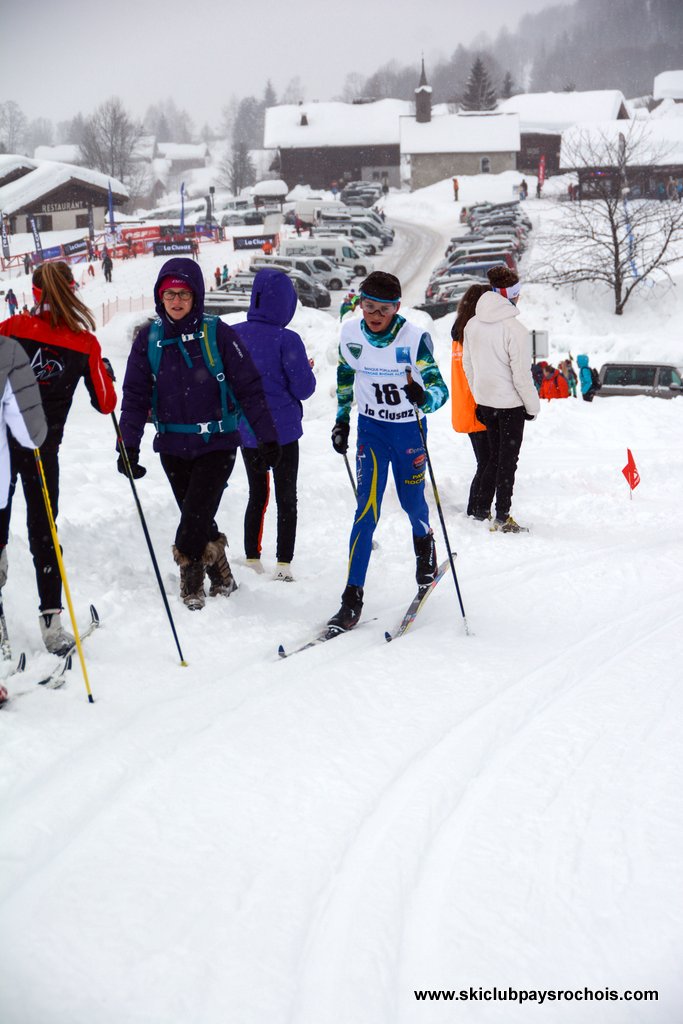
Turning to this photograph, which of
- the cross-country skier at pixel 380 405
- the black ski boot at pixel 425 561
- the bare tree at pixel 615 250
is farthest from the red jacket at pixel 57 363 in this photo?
the bare tree at pixel 615 250

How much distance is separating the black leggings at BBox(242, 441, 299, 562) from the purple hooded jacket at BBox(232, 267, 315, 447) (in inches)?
7.8

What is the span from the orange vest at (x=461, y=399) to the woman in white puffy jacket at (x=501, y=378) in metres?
0.12

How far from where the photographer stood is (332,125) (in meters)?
76.4

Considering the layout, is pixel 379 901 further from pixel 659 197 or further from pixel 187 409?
pixel 659 197

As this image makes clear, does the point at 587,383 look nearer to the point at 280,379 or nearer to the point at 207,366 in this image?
the point at 280,379

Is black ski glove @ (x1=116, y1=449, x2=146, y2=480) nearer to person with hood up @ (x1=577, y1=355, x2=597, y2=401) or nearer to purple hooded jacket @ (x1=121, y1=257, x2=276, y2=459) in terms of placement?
purple hooded jacket @ (x1=121, y1=257, x2=276, y2=459)

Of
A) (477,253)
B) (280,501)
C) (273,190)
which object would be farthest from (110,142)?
(280,501)

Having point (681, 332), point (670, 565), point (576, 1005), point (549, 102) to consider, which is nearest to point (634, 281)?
point (681, 332)

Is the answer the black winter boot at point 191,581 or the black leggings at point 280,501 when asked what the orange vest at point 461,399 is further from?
the black winter boot at point 191,581

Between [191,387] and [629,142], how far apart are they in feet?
171

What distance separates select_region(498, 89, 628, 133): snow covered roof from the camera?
74.6m

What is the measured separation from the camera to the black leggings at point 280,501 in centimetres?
578

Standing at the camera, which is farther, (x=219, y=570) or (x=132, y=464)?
(x=219, y=570)

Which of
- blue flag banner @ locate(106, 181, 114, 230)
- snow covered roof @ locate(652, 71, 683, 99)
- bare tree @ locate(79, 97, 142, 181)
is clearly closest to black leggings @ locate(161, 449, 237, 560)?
blue flag banner @ locate(106, 181, 114, 230)
